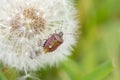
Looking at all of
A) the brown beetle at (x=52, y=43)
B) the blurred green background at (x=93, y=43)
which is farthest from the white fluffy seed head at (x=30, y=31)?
the blurred green background at (x=93, y=43)

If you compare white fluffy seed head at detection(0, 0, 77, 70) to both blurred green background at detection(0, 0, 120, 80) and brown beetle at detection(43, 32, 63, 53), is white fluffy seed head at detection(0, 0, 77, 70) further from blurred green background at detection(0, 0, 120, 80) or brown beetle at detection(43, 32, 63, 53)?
blurred green background at detection(0, 0, 120, 80)

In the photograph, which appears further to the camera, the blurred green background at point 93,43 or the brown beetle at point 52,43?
the blurred green background at point 93,43

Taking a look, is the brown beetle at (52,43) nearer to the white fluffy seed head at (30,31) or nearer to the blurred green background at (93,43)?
the white fluffy seed head at (30,31)

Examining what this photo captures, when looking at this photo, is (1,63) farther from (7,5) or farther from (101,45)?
(101,45)

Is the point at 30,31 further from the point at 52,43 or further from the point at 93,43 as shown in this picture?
the point at 93,43

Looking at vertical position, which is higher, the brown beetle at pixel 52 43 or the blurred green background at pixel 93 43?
the blurred green background at pixel 93 43

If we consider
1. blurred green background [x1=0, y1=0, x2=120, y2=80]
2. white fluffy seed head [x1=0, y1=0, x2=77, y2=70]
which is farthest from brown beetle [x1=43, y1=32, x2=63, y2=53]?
blurred green background [x1=0, y1=0, x2=120, y2=80]
